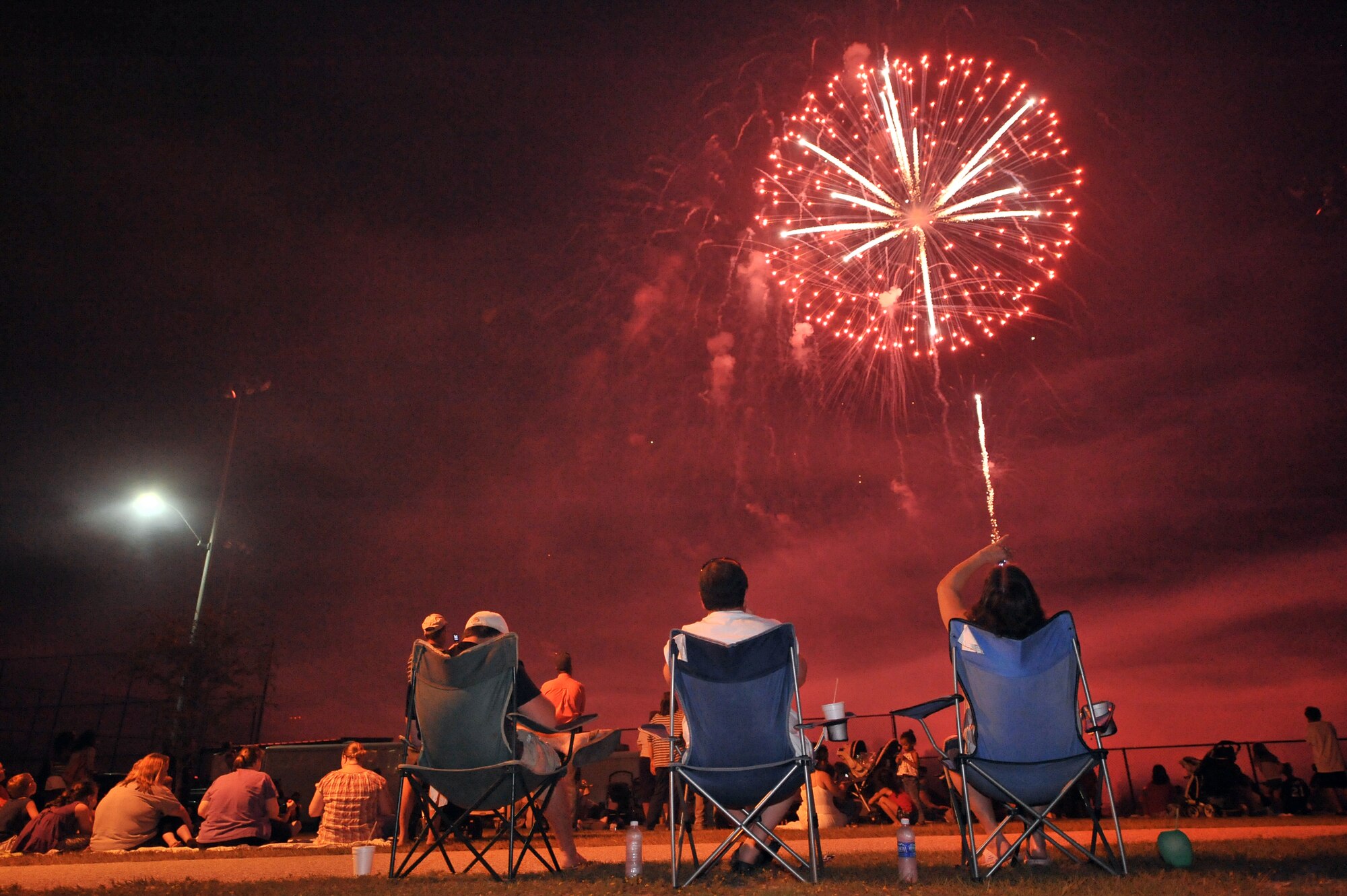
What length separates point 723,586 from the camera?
4195 mm

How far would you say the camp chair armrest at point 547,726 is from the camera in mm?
3947

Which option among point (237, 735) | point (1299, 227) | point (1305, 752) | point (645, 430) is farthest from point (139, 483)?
point (1299, 227)

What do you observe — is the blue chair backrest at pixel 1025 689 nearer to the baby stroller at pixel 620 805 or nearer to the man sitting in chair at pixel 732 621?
the man sitting in chair at pixel 732 621

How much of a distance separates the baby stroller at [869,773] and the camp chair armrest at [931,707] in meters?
8.06

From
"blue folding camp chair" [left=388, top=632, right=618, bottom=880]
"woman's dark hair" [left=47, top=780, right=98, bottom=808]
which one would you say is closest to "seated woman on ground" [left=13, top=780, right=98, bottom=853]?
"woman's dark hair" [left=47, top=780, right=98, bottom=808]

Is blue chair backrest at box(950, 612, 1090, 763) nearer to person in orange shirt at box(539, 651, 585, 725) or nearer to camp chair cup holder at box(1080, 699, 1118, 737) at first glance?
camp chair cup holder at box(1080, 699, 1118, 737)

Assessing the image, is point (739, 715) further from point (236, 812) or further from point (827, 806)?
point (827, 806)

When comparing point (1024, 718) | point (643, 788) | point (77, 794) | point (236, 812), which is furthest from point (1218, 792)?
point (77, 794)

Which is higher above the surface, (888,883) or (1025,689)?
(1025,689)

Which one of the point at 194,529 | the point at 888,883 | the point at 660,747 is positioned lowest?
the point at 888,883

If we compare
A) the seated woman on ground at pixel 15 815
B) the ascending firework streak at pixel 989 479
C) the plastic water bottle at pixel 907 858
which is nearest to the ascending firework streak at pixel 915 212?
the ascending firework streak at pixel 989 479

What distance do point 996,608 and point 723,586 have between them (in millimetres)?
1348

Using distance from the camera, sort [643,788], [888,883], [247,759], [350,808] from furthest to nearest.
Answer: [643,788] < [247,759] < [350,808] < [888,883]

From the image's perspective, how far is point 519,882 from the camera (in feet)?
12.6
